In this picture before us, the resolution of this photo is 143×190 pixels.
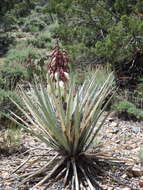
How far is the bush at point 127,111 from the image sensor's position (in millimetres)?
5789

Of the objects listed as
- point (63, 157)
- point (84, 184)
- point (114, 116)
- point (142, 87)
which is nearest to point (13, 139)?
point (63, 157)

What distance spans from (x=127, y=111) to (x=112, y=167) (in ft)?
7.43

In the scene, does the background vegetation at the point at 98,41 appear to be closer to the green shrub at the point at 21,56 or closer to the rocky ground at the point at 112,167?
the green shrub at the point at 21,56

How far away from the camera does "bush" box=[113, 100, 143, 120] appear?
19.0 feet

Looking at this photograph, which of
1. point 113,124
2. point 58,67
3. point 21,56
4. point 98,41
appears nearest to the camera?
point 58,67

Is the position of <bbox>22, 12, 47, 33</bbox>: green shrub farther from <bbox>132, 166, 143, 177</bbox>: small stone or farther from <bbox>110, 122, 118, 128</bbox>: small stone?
<bbox>132, 166, 143, 177</bbox>: small stone

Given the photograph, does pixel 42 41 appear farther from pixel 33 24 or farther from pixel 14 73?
pixel 14 73

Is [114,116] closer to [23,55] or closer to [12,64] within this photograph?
[12,64]

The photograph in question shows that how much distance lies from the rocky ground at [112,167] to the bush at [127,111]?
577 millimetres

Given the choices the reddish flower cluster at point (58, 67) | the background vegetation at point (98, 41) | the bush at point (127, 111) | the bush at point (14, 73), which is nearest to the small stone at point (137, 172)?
the reddish flower cluster at point (58, 67)

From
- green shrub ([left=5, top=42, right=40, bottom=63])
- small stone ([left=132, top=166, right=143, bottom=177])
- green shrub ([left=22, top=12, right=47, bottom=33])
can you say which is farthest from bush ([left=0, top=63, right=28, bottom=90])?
green shrub ([left=22, top=12, right=47, bottom=33])

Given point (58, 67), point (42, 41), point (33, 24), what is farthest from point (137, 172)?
point (33, 24)

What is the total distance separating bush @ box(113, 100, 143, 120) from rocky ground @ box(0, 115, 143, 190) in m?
0.58

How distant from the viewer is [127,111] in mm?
5867
